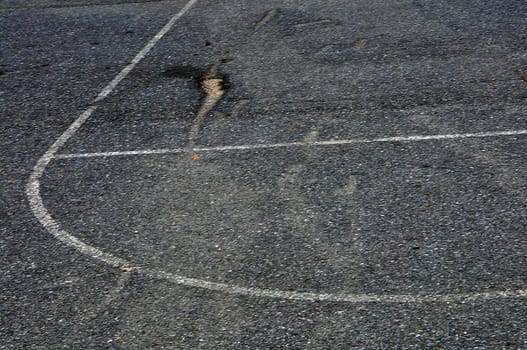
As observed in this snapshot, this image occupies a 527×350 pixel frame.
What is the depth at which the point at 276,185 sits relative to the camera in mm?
7012

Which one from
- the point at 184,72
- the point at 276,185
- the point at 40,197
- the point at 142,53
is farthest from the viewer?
the point at 142,53

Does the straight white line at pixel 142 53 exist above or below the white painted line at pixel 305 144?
above

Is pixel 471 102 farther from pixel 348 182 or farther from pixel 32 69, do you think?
pixel 32 69

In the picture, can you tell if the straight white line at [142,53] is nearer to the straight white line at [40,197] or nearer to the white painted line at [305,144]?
the straight white line at [40,197]

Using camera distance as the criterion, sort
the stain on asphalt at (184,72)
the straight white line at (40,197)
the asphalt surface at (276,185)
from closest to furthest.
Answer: the asphalt surface at (276,185) < the straight white line at (40,197) < the stain on asphalt at (184,72)

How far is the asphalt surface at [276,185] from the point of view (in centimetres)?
543

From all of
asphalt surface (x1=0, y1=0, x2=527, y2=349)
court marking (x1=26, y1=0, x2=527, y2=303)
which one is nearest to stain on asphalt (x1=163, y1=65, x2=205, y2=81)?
asphalt surface (x1=0, y1=0, x2=527, y2=349)

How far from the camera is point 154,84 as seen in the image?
9.27 m

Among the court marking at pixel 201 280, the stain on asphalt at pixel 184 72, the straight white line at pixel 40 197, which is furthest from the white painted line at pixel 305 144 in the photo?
the stain on asphalt at pixel 184 72

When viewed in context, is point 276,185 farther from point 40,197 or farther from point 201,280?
point 40,197

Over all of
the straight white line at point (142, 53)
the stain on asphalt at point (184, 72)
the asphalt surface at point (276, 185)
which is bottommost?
the asphalt surface at point (276, 185)

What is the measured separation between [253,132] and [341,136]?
0.92 meters

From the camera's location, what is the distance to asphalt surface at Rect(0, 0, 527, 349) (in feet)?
17.8

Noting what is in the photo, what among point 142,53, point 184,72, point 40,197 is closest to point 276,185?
point 40,197
